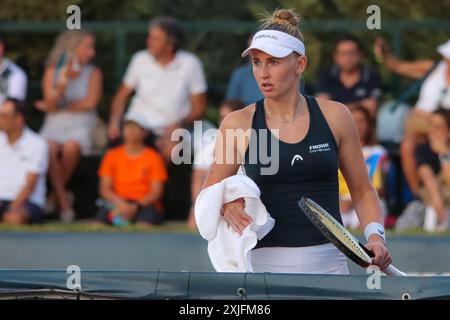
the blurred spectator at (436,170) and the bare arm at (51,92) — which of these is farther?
the bare arm at (51,92)

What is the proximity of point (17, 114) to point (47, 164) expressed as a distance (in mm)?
516

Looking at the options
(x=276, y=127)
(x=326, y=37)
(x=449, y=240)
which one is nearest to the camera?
(x=276, y=127)

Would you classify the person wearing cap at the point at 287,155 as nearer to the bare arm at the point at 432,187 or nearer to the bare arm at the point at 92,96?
the bare arm at the point at 432,187

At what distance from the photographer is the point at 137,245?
372 inches

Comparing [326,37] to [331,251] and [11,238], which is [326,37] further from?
[331,251]

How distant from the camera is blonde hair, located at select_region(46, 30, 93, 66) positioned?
35.3ft

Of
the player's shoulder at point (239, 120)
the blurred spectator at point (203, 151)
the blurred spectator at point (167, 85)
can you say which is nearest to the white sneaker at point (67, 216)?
the blurred spectator at point (167, 85)

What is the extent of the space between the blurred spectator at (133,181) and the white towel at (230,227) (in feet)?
16.1

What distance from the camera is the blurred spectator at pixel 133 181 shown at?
10.2 meters

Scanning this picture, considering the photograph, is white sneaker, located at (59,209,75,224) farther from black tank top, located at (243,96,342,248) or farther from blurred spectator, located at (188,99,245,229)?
black tank top, located at (243,96,342,248)

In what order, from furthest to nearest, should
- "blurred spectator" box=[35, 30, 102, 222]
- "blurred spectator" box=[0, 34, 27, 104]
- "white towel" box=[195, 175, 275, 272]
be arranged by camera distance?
"blurred spectator" box=[35, 30, 102, 222], "blurred spectator" box=[0, 34, 27, 104], "white towel" box=[195, 175, 275, 272]

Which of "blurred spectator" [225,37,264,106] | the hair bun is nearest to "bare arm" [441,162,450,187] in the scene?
"blurred spectator" [225,37,264,106]

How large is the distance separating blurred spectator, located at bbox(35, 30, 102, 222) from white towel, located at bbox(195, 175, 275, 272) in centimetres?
554
